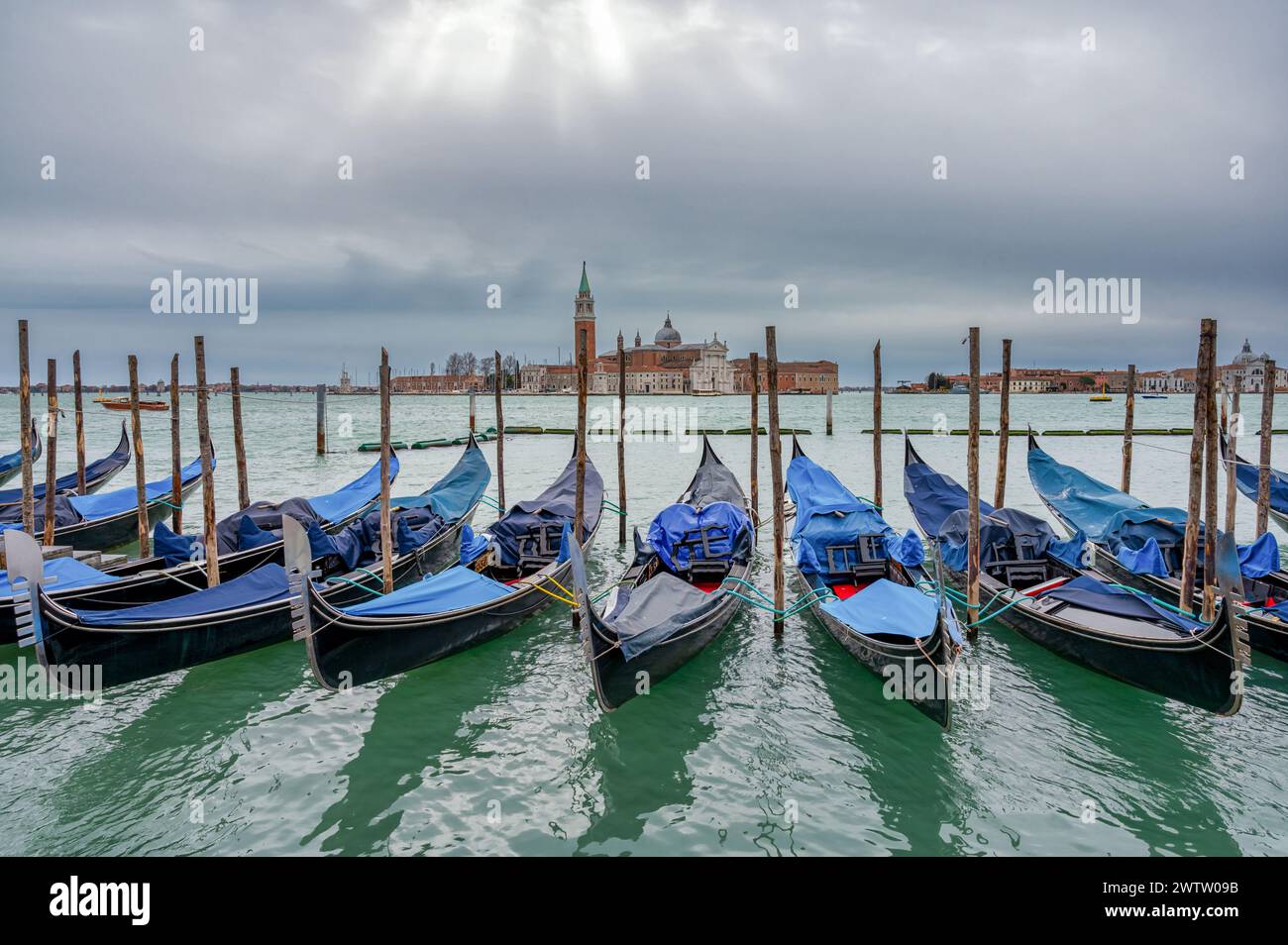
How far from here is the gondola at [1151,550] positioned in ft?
18.2

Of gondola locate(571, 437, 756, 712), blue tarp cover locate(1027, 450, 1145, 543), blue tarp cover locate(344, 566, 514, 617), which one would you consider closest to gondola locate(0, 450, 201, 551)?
blue tarp cover locate(344, 566, 514, 617)

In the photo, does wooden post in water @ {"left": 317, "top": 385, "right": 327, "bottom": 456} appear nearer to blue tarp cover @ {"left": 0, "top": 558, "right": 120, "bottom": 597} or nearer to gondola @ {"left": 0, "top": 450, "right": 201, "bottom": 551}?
gondola @ {"left": 0, "top": 450, "right": 201, "bottom": 551}

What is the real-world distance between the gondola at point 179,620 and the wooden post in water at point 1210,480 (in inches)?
246

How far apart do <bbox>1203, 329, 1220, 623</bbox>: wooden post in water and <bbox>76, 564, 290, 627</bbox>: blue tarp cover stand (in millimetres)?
6988

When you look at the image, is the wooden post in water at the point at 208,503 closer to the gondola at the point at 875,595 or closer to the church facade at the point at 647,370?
the gondola at the point at 875,595

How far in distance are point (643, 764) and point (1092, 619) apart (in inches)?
140

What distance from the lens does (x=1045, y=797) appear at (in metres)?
3.98

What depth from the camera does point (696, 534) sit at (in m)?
7.65

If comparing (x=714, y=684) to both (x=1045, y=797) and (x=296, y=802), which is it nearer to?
(x=1045, y=797)

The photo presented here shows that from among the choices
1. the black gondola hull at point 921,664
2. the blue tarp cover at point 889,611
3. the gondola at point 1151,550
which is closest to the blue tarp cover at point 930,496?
the gondola at point 1151,550

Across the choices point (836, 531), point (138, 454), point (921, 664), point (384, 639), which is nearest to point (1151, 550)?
point (836, 531)

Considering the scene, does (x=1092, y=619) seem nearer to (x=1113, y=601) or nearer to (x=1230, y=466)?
(x=1113, y=601)
